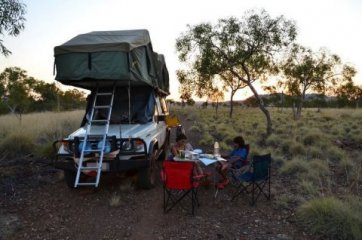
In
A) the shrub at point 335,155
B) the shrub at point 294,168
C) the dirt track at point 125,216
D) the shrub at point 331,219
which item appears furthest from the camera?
the shrub at point 335,155

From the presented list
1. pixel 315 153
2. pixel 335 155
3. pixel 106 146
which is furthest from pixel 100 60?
pixel 335 155

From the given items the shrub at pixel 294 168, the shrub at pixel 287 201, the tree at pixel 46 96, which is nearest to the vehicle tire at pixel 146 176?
the shrub at pixel 287 201

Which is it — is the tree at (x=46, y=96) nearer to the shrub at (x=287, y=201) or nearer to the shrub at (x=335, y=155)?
the shrub at (x=335, y=155)

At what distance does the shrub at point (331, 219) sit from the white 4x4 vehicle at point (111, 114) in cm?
311

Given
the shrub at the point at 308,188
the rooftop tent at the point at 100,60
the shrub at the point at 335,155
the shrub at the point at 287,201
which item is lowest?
the shrub at the point at 287,201

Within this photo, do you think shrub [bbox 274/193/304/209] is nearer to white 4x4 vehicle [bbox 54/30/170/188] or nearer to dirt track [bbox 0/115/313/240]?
dirt track [bbox 0/115/313/240]

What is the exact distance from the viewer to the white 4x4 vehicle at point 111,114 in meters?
7.02

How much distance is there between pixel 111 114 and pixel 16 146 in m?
4.93

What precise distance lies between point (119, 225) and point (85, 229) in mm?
550

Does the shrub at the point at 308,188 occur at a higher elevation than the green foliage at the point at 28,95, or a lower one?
lower

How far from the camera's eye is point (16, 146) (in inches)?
457

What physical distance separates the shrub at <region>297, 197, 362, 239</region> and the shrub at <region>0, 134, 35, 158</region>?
8.96 metres

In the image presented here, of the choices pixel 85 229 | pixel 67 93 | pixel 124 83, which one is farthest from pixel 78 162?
pixel 67 93

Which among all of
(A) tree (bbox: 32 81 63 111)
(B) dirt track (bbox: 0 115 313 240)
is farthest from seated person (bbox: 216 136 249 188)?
(A) tree (bbox: 32 81 63 111)
